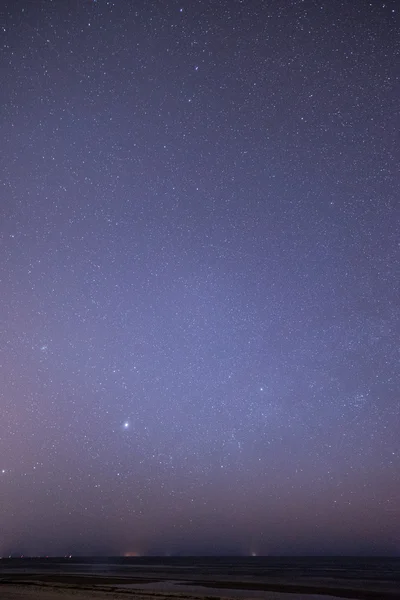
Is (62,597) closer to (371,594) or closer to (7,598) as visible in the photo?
(7,598)

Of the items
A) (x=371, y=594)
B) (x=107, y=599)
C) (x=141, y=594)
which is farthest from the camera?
(x=371, y=594)

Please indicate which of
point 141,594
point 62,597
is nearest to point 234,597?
point 141,594

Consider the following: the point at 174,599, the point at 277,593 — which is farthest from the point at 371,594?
the point at 174,599

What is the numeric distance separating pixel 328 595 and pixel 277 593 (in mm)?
3879

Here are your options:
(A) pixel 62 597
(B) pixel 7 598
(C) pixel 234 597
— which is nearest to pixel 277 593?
(C) pixel 234 597

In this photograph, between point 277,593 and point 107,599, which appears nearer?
point 107,599

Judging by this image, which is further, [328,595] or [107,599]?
[328,595]

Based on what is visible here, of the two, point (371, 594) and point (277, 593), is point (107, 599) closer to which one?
point (277, 593)

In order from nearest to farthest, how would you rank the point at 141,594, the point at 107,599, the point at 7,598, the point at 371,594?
the point at 7,598, the point at 107,599, the point at 141,594, the point at 371,594

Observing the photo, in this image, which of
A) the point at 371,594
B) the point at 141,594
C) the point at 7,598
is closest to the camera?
the point at 7,598

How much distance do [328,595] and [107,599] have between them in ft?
55.0

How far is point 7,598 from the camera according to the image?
2802cm

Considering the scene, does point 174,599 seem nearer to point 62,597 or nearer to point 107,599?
point 107,599

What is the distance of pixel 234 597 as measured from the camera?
103 feet
